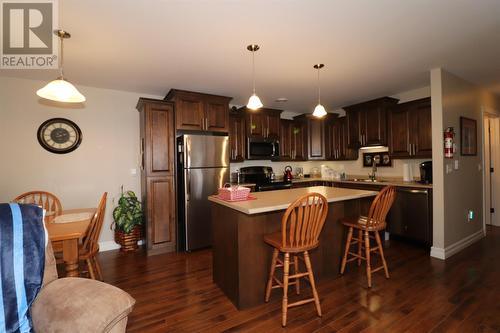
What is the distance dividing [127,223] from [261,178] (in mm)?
2390

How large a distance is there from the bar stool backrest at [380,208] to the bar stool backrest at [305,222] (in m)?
0.73

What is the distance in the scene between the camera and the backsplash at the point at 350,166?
165 inches

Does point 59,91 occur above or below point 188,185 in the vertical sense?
above

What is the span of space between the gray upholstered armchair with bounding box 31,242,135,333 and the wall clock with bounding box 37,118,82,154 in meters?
2.83

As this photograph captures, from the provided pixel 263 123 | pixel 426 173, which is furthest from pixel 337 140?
pixel 426 173

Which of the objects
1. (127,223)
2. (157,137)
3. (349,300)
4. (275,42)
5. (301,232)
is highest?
(275,42)

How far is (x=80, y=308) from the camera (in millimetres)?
1032

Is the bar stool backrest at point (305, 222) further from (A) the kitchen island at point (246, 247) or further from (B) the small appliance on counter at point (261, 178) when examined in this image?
(B) the small appliance on counter at point (261, 178)

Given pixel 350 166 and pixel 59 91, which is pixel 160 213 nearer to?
pixel 59 91

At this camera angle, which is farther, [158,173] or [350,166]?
[350,166]

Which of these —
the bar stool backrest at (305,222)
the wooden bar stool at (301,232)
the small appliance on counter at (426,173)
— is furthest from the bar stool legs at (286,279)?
the small appliance on counter at (426,173)

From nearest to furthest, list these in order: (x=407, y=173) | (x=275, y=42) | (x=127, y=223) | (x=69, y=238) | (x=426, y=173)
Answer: (x=69, y=238) → (x=275, y=42) → (x=127, y=223) → (x=426, y=173) → (x=407, y=173)

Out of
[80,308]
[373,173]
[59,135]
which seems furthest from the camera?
[373,173]

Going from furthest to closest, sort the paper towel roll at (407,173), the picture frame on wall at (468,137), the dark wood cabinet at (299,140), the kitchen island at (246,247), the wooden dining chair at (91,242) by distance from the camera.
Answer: the dark wood cabinet at (299,140) < the paper towel roll at (407,173) < the picture frame on wall at (468,137) < the wooden dining chair at (91,242) < the kitchen island at (246,247)
